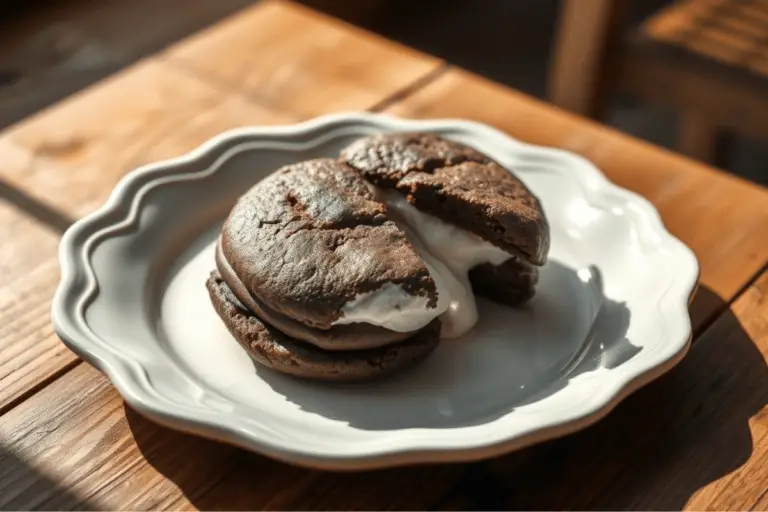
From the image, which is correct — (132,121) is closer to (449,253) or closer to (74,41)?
(449,253)

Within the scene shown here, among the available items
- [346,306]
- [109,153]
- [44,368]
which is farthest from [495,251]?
[109,153]

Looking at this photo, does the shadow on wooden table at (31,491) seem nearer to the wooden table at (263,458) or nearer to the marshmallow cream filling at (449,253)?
the wooden table at (263,458)

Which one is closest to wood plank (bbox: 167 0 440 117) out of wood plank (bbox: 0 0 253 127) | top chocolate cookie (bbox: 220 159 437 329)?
top chocolate cookie (bbox: 220 159 437 329)

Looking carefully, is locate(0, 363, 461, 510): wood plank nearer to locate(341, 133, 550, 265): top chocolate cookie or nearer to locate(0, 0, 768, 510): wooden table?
locate(0, 0, 768, 510): wooden table

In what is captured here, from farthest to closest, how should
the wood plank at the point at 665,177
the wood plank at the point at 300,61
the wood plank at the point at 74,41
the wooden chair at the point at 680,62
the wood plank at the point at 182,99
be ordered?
the wood plank at the point at 74,41
the wooden chair at the point at 680,62
the wood plank at the point at 300,61
the wood plank at the point at 182,99
the wood plank at the point at 665,177

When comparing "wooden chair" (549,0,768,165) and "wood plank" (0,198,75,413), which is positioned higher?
"wood plank" (0,198,75,413)

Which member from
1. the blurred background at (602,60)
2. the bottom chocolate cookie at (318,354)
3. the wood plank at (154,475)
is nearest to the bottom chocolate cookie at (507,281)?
the bottom chocolate cookie at (318,354)
